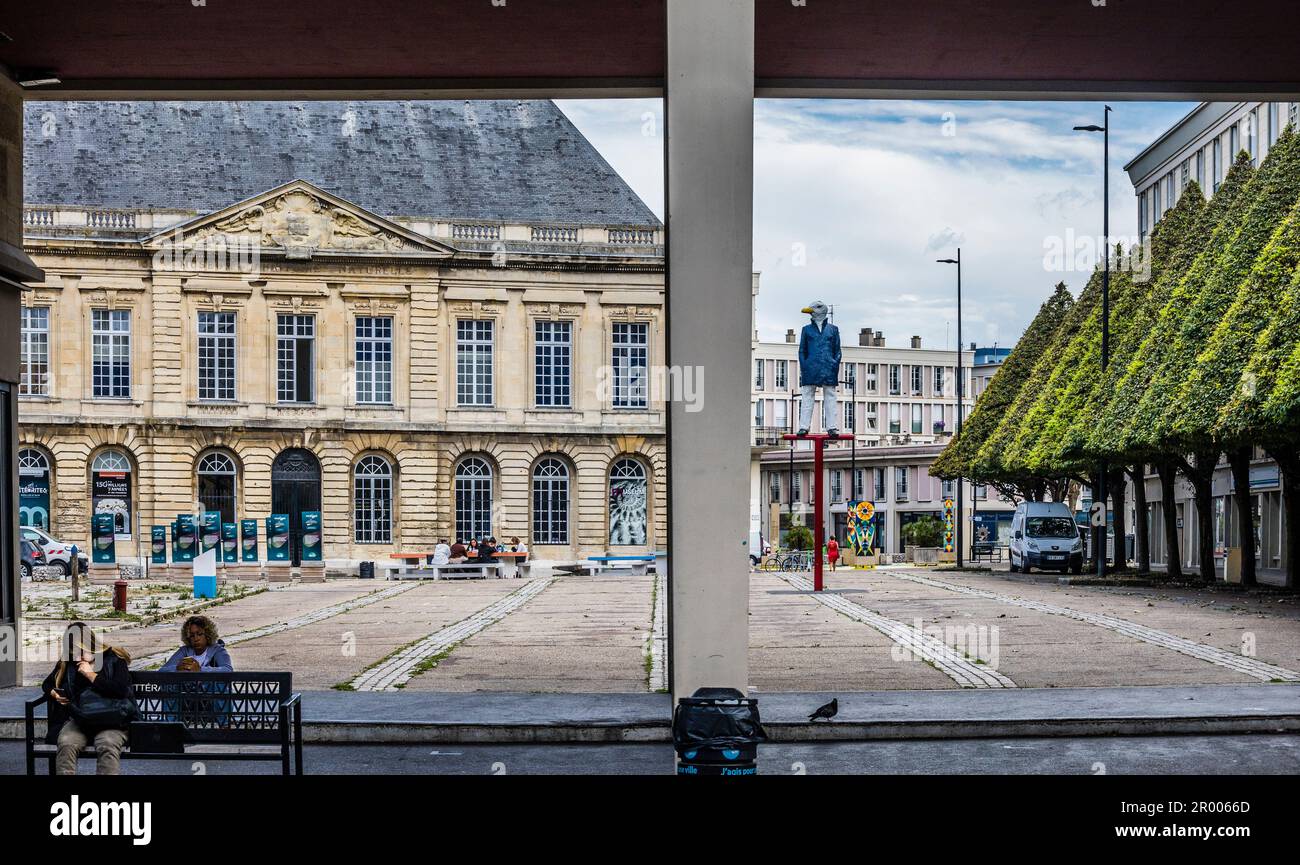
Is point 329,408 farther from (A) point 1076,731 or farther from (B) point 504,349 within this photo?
(A) point 1076,731

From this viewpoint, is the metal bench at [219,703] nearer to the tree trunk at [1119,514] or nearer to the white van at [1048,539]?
the tree trunk at [1119,514]

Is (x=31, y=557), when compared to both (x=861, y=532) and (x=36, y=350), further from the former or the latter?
(x=861, y=532)

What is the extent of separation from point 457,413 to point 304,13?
47.9m

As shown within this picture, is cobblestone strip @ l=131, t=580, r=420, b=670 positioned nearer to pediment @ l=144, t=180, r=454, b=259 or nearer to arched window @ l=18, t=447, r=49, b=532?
arched window @ l=18, t=447, r=49, b=532

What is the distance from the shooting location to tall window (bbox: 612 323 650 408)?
207 ft

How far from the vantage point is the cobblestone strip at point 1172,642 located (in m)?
17.5

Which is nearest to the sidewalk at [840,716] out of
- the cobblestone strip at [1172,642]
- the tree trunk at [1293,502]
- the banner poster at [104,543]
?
the cobblestone strip at [1172,642]

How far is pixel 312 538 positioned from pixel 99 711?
42945 mm

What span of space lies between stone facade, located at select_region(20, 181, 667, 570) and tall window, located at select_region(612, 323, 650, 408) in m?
0.22

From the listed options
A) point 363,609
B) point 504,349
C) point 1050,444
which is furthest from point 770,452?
point 363,609

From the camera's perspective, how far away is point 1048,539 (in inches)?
2039

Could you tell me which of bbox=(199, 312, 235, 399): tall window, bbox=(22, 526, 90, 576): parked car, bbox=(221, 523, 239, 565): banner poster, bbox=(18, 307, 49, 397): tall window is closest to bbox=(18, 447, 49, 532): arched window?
bbox=(18, 307, 49, 397): tall window

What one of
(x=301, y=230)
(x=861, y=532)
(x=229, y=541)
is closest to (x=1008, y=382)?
(x=861, y=532)
